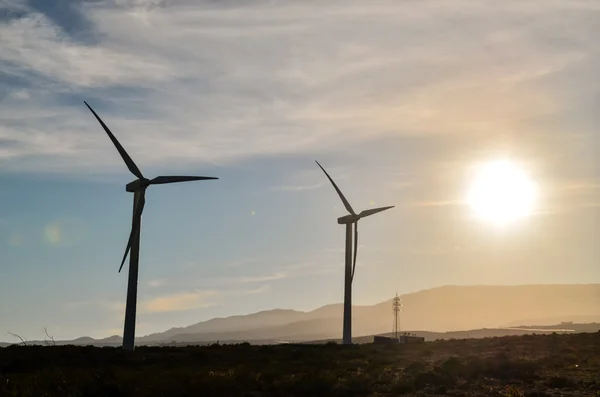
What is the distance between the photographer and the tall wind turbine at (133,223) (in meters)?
70.3

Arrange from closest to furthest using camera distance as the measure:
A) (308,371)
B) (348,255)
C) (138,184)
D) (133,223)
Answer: (308,371) → (133,223) → (138,184) → (348,255)

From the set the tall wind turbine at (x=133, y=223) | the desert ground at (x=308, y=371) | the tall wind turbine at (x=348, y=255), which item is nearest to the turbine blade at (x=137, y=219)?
the tall wind turbine at (x=133, y=223)

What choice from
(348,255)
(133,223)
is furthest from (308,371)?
(348,255)

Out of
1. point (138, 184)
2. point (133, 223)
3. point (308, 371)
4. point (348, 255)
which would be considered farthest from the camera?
point (348, 255)

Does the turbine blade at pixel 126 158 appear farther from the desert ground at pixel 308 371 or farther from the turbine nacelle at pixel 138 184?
the desert ground at pixel 308 371

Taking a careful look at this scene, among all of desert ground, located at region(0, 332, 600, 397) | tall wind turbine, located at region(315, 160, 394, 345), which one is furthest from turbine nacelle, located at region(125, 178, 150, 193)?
tall wind turbine, located at region(315, 160, 394, 345)

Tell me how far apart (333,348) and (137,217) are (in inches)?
957

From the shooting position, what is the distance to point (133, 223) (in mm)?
74375

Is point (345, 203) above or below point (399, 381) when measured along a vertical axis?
above

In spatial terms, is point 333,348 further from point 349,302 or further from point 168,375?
point 168,375

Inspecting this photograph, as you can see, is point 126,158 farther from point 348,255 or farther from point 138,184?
point 348,255

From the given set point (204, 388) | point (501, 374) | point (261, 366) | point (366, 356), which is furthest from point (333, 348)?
point (204, 388)

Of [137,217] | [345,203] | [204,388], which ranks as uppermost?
[345,203]

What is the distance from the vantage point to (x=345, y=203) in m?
101
